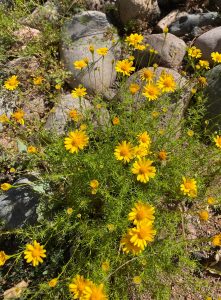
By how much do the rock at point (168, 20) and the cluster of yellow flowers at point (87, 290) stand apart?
11.0 feet

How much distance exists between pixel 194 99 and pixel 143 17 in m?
1.39

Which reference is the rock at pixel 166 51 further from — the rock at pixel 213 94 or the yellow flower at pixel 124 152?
the yellow flower at pixel 124 152

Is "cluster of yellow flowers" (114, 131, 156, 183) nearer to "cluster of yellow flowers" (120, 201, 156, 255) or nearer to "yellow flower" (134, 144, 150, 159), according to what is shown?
"yellow flower" (134, 144, 150, 159)


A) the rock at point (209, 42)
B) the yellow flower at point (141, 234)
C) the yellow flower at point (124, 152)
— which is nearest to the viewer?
the yellow flower at point (141, 234)

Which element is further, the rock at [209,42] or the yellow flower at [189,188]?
the rock at [209,42]

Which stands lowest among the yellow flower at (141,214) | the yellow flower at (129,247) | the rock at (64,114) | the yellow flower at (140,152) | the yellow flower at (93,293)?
the rock at (64,114)

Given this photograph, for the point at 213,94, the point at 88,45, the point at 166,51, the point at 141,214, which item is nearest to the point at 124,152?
the point at 141,214

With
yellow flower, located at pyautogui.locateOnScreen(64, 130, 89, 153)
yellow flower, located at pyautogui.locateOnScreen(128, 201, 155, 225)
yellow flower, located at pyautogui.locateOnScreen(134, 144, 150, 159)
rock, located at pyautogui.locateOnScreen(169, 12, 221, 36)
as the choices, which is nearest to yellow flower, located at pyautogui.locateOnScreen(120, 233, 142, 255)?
yellow flower, located at pyautogui.locateOnScreen(128, 201, 155, 225)

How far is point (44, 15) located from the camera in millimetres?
4695

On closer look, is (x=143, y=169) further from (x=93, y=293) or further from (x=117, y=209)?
(x=93, y=293)

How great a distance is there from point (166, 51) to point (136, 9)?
2.50ft

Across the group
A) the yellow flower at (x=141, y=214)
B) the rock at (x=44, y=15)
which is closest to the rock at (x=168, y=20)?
the rock at (x=44, y=15)

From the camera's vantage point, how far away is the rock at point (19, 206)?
304 centimetres

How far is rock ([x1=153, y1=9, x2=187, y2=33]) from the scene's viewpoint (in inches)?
177
